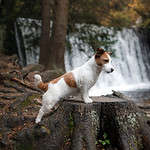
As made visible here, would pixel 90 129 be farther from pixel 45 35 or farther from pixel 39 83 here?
pixel 45 35

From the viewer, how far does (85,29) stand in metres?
10.3

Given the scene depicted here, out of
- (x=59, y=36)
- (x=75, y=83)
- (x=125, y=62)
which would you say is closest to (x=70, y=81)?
(x=75, y=83)

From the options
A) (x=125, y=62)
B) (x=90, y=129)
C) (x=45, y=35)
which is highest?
(x=45, y=35)

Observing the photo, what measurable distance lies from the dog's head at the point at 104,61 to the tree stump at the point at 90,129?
72cm

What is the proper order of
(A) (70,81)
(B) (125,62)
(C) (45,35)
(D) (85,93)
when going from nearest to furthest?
(A) (70,81) → (D) (85,93) → (C) (45,35) → (B) (125,62)

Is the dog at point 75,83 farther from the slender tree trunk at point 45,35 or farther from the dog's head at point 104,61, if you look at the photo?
the slender tree trunk at point 45,35

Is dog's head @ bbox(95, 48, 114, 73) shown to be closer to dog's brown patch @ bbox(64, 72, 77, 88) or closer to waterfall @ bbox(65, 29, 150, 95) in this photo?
dog's brown patch @ bbox(64, 72, 77, 88)

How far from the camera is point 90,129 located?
3.61 m

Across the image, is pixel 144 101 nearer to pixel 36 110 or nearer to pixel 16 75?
pixel 16 75

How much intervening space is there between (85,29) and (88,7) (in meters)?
1.56

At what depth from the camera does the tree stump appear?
11.4 ft

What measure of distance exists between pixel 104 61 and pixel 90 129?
3.76ft

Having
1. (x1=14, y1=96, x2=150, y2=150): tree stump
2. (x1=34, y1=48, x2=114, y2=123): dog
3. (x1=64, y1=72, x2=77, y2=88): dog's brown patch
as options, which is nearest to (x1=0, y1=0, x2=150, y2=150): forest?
(x1=14, y1=96, x2=150, y2=150): tree stump

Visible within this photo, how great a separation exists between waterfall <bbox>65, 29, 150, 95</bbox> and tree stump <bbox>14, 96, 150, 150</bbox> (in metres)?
8.42
